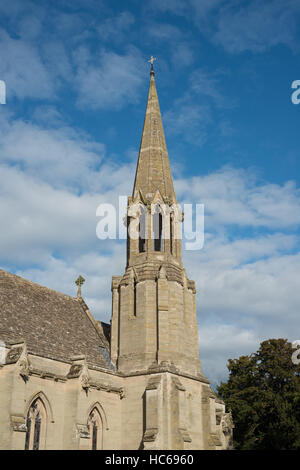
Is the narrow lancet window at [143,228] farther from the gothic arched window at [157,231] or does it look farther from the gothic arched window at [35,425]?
the gothic arched window at [35,425]

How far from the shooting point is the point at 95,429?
103 feet

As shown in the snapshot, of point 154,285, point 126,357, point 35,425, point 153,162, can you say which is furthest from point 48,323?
point 153,162

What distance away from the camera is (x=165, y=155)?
140 feet

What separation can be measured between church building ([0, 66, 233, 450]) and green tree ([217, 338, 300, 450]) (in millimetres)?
4819

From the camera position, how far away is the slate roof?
99.8ft

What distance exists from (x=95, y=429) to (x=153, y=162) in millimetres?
20758

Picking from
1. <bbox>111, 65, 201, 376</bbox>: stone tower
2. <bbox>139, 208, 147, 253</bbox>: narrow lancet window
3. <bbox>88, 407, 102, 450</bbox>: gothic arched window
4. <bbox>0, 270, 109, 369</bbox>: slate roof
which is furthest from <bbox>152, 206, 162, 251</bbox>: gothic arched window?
<bbox>88, 407, 102, 450</bbox>: gothic arched window

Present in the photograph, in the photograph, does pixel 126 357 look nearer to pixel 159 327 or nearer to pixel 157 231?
pixel 159 327

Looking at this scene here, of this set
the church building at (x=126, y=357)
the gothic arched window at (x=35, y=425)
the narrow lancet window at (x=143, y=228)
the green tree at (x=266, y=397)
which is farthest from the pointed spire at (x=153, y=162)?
the green tree at (x=266, y=397)

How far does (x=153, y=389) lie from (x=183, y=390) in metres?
2.23

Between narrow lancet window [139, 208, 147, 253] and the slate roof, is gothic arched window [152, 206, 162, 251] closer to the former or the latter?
narrow lancet window [139, 208, 147, 253]

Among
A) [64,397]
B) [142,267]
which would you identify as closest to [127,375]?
[64,397]
